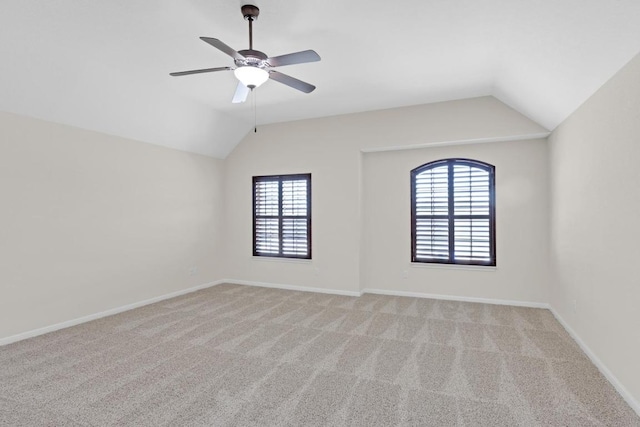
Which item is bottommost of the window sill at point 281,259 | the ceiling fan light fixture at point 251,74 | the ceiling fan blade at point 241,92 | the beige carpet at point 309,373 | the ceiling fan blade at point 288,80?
the beige carpet at point 309,373

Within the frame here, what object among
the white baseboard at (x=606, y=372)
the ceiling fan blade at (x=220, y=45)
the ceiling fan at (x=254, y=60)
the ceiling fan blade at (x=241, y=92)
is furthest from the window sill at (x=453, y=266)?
the ceiling fan blade at (x=220, y=45)

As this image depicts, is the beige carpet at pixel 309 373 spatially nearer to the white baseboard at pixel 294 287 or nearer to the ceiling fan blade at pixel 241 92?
the white baseboard at pixel 294 287

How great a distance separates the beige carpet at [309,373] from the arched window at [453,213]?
993mm

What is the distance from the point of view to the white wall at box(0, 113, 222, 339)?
11.6 ft

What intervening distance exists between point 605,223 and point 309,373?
9.23 feet

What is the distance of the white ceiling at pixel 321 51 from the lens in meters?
2.52

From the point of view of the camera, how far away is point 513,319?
4.11 metres

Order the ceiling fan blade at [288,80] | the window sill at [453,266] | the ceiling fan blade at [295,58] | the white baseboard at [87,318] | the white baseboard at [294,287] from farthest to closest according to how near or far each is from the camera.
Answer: the white baseboard at [294,287]
the window sill at [453,266]
the white baseboard at [87,318]
the ceiling fan blade at [288,80]
the ceiling fan blade at [295,58]

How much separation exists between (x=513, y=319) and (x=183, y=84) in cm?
512

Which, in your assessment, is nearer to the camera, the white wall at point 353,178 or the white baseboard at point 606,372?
the white baseboard at point 606,372

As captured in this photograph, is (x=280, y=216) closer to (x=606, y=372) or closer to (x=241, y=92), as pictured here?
(x=241, y=92)

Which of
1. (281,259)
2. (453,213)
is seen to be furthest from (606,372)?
(281,259)

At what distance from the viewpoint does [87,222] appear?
13.8 feet

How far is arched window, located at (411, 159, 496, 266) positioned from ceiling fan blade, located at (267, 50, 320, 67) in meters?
3.20
